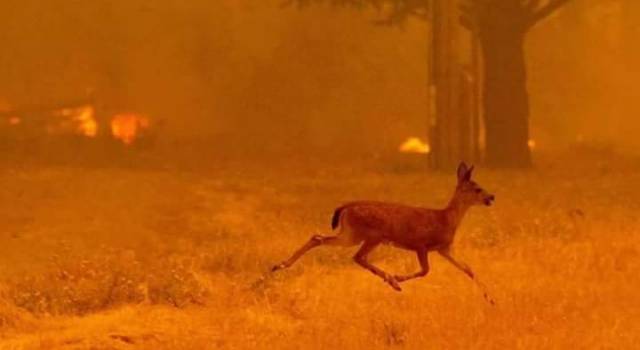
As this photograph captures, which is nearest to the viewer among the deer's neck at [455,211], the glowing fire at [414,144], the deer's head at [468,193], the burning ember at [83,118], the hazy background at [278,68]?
the deer's neck at [455,211]

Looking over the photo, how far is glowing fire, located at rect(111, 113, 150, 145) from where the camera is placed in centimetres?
2973

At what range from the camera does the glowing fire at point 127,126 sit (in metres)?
29.7

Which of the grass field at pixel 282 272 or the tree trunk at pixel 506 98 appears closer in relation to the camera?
the grass field at pixel 282 272

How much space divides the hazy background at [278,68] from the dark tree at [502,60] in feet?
29.3

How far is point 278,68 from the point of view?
3628 centimetres

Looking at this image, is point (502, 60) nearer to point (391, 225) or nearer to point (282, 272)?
point (282, 272)

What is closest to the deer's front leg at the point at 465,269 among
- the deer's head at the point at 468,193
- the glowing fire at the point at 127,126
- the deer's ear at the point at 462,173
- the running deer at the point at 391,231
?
the running deer at the point at 391,231

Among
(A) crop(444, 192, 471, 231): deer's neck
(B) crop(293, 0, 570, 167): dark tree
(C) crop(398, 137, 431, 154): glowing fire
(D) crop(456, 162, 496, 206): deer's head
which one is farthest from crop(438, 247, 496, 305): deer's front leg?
(C) crop(398, 137, 431, 154): glowing fire

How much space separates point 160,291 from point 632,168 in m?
15.1

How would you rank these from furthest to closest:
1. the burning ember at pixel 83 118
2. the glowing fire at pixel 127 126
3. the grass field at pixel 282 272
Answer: the burning ember at pixel 83 118, the glowing fire at pixel 127 126, the grass field at pixel 282 272

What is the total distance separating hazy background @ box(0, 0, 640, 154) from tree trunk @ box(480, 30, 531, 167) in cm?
893

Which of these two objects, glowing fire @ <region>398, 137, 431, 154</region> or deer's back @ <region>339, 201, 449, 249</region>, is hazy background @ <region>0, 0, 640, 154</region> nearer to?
glowing fire @ <region>398, 137, 431, 154</region>

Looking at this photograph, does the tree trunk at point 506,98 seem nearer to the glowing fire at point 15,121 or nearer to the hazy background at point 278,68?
the hazy background at point 278,68

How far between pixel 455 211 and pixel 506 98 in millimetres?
13744
